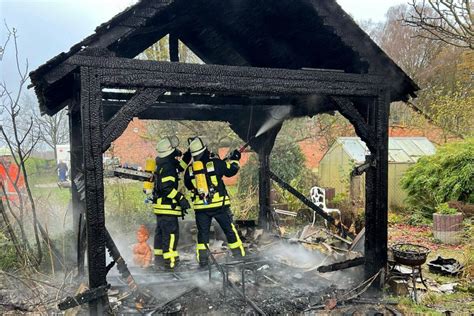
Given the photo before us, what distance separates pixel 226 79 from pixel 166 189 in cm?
275

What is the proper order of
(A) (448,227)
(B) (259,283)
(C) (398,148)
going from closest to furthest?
(B) (259,283) → (A) (448,227) → (C) (398,148)

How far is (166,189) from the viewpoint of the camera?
6871mm

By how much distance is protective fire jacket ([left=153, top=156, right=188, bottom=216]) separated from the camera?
6871mm

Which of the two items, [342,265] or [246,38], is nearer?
[342,265]

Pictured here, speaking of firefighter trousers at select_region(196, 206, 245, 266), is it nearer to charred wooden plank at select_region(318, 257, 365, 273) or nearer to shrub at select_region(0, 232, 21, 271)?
charred wooden plank at select_region(318, 257, 365, 273)

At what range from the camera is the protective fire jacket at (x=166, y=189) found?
271 inches

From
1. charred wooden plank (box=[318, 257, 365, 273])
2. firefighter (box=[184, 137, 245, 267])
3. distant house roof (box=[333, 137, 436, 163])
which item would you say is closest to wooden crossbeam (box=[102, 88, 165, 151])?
firefighter (box=[184, 137, 245, 267])

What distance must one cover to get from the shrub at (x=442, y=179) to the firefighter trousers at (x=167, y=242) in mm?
7808

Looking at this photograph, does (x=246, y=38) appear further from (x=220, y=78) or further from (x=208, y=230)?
(x=208, y=230)

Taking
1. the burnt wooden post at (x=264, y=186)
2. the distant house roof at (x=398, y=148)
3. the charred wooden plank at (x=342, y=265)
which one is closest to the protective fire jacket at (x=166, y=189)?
the burnt wooden post at (x=264, y=186)

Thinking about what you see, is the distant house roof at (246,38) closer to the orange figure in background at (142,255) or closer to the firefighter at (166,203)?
the firefighter at (166,203)

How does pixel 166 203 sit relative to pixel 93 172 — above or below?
below

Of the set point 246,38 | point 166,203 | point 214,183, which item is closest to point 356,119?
point 246,38

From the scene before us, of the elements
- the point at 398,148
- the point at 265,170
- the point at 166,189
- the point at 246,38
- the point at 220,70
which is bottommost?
the point at 166,189
